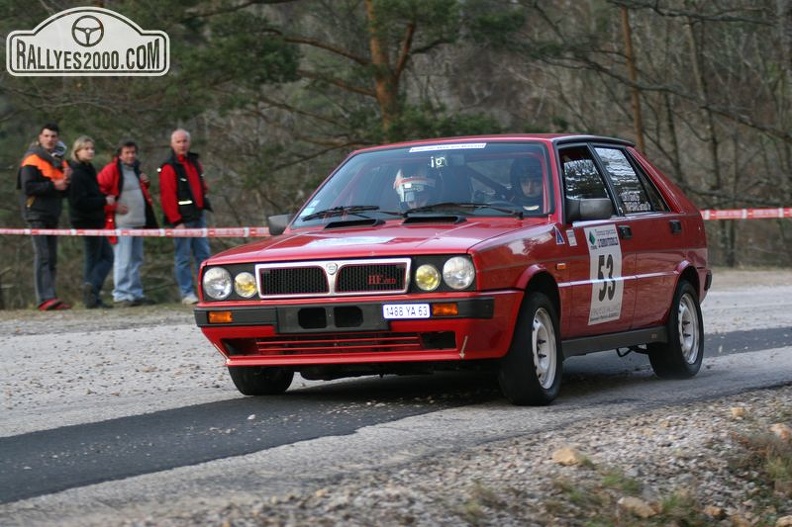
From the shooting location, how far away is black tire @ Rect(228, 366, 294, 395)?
26.7 feet

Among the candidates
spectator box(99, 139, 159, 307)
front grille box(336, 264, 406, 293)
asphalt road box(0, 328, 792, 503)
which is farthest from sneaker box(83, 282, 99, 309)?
front grille box(336, 264, 406, 293)

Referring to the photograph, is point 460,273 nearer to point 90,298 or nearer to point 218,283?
point 218,283

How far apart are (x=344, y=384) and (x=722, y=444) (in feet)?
10.5

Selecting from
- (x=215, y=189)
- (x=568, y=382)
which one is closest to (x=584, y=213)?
(x=568, y=382)

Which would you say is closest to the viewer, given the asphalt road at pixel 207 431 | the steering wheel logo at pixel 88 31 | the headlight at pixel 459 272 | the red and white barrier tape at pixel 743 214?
the asphalt road at pixel 207 431

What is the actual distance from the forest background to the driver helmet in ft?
51.7

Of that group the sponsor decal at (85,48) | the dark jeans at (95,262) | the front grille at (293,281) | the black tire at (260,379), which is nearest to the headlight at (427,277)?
the front grille at (293,281)

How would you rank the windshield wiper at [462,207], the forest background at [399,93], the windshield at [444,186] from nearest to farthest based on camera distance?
the windshield wiper at [462,207] < the windshield at [444,186] < the forest background at [399,93]

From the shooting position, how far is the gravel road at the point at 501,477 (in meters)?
4.88

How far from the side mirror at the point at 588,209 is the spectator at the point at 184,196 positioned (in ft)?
29.3

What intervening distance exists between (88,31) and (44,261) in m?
8.40

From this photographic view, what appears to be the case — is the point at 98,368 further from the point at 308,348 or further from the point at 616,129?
the point at 616,129

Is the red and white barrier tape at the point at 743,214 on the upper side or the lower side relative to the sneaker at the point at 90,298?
upper

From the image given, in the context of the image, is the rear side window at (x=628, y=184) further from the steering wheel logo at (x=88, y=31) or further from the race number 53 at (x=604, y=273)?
the steering wheel logo at (x=88, y=31)
